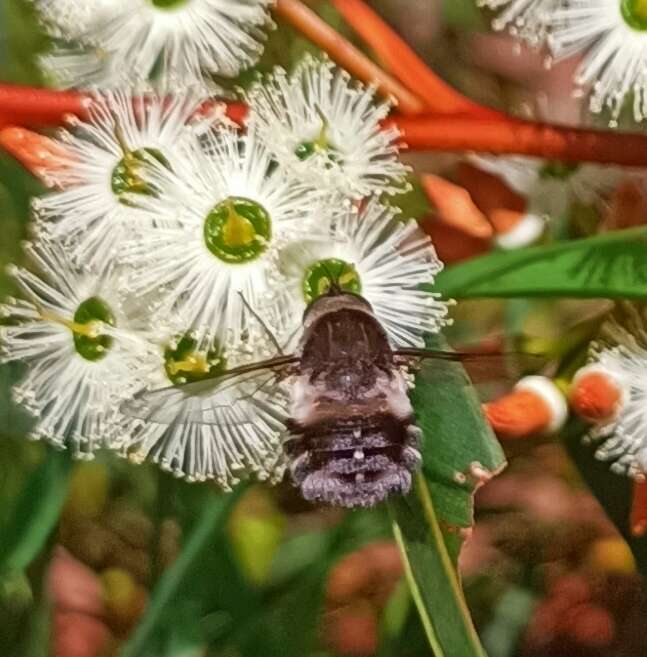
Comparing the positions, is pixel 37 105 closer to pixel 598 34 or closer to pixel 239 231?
pixel 239 231

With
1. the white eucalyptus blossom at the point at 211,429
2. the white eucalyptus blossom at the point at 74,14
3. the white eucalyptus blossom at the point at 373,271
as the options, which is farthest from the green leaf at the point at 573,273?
the white eucalyptus blossom at the point at 74,14

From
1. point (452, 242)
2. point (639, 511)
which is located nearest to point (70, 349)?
point (452, 242)

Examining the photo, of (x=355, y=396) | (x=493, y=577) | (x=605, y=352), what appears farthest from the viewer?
(x=493, y=577)

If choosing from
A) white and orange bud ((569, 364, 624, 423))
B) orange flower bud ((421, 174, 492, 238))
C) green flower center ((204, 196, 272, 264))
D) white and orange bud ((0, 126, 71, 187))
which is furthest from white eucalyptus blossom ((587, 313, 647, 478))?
white and orange bud ((0, 126, 71, 187))

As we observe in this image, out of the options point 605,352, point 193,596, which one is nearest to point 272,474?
point 193,596

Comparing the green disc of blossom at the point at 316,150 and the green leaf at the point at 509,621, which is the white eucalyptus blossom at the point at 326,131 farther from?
the green leaf at the point at 509,621

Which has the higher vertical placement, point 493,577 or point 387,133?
point 387,133

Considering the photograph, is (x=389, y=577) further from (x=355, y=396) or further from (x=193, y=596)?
(x=355, y=396)
